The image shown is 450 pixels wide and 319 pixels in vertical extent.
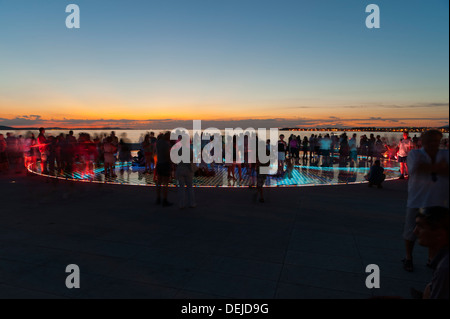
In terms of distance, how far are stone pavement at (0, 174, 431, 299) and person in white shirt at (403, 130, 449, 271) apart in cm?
83

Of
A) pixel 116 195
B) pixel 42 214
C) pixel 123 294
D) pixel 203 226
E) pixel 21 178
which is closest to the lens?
pixel 123 294

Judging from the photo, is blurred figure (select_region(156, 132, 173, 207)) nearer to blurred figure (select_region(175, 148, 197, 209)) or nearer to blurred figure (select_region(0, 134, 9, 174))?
blurred figure (select_region(175, 148, 197, 209))

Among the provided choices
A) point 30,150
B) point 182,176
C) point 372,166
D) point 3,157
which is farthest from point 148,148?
point 372,166

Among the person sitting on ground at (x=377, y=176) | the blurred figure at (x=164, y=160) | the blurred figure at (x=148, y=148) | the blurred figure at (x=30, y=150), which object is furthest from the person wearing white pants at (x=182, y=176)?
the blurred figure at (x=30, y=150)

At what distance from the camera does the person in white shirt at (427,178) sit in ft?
5.72

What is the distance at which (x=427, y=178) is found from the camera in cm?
198

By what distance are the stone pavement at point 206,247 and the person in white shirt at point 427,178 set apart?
829 millimetres

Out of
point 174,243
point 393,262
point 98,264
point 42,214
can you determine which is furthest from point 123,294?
point 42,214

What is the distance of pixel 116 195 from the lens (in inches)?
346

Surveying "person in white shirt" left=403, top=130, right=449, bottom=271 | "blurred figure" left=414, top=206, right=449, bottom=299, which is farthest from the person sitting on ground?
"blurred figure" left=414, top=206, right=449, bottom=299

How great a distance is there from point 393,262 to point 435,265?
2570 millimetres

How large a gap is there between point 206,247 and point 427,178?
3506 mm

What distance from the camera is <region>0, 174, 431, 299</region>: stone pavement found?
3.51 meters

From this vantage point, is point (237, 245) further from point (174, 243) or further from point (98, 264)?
point (98, 264)
